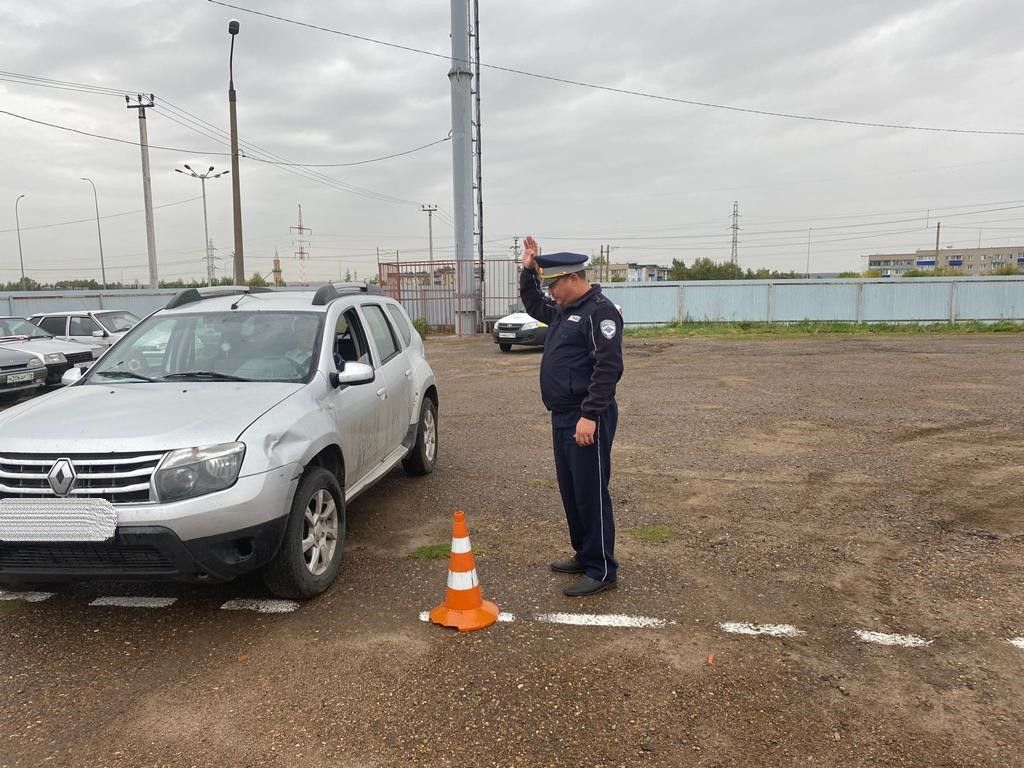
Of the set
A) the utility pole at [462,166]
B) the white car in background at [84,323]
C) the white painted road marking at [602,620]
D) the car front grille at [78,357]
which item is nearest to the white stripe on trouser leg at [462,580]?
the white painted road marking at [602,620]

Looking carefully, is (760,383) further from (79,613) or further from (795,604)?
(79,613)

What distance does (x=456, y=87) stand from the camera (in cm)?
2498

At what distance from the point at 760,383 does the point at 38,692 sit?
11244 mm

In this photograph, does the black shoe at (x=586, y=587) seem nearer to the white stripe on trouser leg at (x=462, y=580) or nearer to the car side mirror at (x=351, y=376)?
the white stripe on trouser leg at (x=462, y=580)

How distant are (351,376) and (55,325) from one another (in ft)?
41.9

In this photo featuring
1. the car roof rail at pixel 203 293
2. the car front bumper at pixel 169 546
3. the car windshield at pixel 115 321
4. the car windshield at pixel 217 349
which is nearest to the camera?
the car front bumper at pixel 169 546

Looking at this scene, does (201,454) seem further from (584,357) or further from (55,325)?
(55,325)

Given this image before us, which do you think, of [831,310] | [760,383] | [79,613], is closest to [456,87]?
[831,310]

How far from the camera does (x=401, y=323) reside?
644 cm

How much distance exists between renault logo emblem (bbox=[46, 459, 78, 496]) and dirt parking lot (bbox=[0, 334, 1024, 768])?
0.85m

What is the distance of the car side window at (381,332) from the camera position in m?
5.52

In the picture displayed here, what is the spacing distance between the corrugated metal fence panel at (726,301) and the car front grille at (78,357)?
20247mm

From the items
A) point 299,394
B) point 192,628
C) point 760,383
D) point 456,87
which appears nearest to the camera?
point 192,628

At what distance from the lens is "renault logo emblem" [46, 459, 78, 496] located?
10.6 feet
